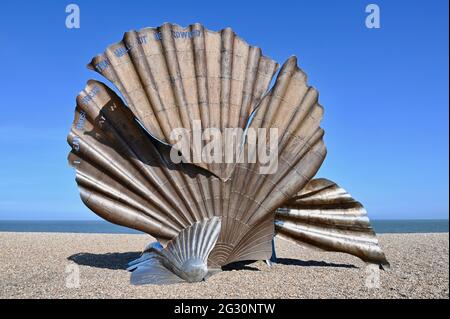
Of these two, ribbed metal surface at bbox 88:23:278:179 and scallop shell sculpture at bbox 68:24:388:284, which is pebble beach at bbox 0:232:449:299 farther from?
ribbed metal surface at bbox 88:23:278:179

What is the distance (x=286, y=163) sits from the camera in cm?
800

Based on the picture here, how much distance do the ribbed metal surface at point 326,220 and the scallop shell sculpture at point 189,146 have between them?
0.78 m

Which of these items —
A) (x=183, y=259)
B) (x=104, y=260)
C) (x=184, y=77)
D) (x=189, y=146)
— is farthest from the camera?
(x=104, y=260)

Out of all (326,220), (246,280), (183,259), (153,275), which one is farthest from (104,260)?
(326,220)

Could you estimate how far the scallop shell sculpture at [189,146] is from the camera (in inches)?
298

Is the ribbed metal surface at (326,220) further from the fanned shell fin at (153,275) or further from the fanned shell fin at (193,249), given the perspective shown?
the fanned shell fin at (153,275)

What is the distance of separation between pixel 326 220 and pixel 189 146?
3243 millimetres

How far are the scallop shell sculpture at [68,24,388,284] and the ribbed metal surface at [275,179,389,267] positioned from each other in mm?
785

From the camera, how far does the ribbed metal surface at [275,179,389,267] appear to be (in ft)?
28.2

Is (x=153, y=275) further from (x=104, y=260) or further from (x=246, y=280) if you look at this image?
(x=104, y=260)

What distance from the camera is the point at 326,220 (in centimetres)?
875

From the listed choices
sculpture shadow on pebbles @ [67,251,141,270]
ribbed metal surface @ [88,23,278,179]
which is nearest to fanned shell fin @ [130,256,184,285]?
sculpture shadow on pebbles @ [67,251,141,270]

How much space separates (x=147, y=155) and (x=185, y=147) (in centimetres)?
74
